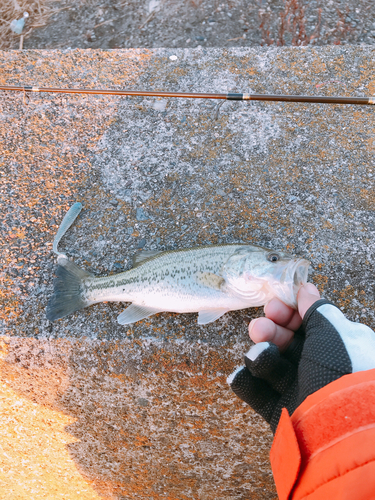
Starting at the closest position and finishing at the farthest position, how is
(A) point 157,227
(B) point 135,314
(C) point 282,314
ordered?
(C) point 282,314 < (B) point 135,314 < (A) point 157,227

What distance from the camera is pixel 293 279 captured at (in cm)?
207

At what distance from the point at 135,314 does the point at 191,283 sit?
17.1 inches

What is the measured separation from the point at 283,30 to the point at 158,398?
16.8 feet

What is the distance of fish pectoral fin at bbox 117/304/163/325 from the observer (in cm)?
231

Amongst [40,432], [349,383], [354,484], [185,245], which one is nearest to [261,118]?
[185,245]

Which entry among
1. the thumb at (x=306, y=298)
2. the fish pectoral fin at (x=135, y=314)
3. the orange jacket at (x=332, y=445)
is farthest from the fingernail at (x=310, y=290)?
the fish pectoral fin at (x=135, y=314)

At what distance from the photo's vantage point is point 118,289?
234 cm

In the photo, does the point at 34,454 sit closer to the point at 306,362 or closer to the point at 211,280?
the point at 211,280

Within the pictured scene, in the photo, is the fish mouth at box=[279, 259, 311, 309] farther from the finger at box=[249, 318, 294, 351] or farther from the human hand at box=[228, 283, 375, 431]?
the finger at box=[249, 318, 294, 351]

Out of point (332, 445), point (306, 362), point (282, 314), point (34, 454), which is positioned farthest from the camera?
point (34, 454)

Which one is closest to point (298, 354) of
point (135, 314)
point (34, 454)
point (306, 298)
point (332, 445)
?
point (306, 298)

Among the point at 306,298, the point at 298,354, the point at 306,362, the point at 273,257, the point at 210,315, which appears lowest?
A: the point at 298,354

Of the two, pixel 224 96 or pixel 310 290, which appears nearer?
pixel 310 290

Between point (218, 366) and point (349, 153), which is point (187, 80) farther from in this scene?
point (218, 366)
